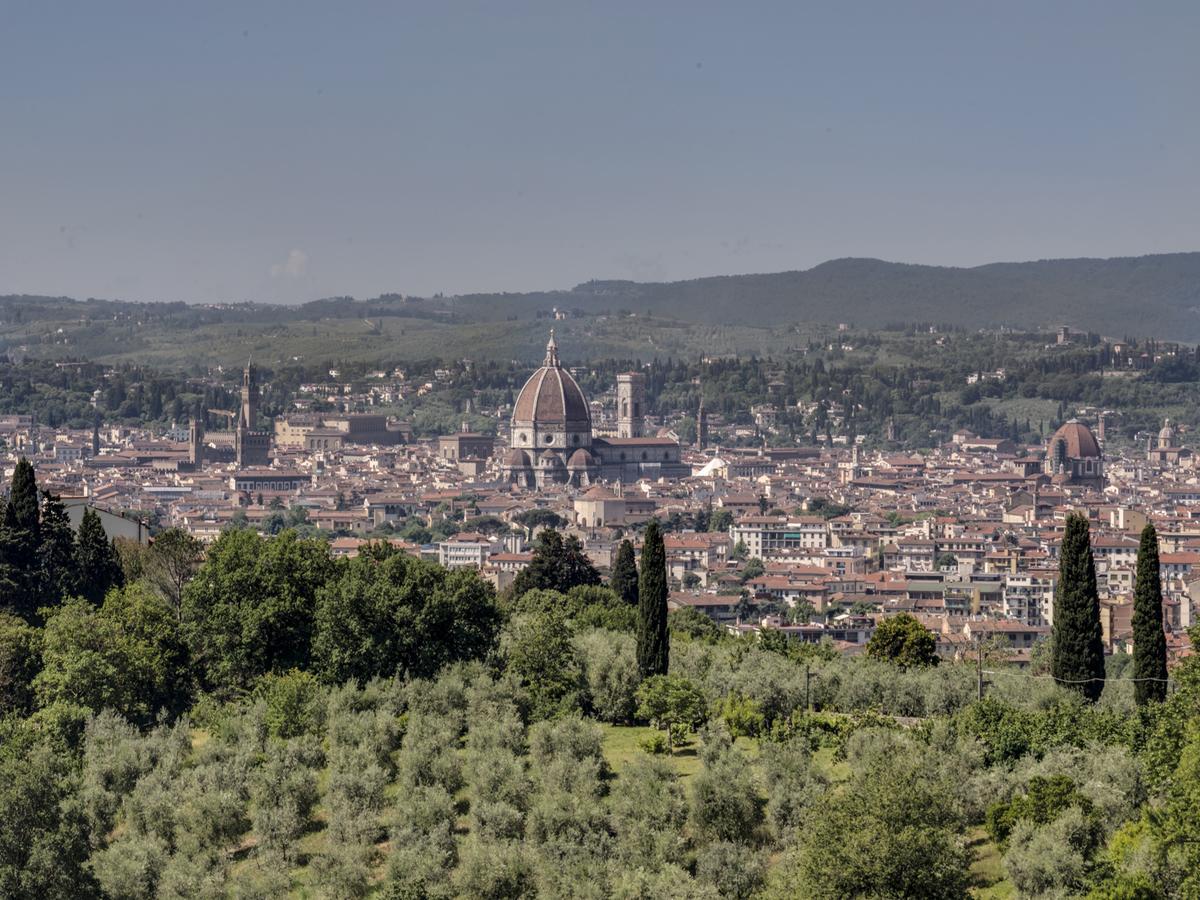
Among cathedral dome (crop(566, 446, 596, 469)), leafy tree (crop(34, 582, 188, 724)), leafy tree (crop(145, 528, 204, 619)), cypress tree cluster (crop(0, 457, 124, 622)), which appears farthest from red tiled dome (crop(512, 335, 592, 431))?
leafy tree (crop(34, 582, 188, 724))

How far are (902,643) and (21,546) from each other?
1432cm

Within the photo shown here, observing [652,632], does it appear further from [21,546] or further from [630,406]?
[630,406]

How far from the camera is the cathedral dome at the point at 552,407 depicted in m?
150

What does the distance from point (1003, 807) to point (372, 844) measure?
21.7ft

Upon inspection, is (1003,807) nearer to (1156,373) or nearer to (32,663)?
(32,663)

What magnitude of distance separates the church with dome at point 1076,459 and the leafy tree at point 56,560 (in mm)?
110703

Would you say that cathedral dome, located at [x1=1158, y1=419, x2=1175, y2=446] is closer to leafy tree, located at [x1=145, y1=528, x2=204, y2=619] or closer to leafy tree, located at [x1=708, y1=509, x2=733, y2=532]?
leafy tree, located at [x1=708, y1=509, x2=733, y2=532]

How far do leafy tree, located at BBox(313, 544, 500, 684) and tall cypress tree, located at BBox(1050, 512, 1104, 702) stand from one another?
7900 mm

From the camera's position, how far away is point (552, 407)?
150250 mm

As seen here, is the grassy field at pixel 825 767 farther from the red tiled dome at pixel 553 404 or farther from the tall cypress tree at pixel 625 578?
the red tiled dome at pixel 553 404

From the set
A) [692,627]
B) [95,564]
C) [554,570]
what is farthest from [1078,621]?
[554,570]

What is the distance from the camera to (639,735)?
90.0 feet

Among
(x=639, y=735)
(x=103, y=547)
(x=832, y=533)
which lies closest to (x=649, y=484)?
(x=832, y=533)

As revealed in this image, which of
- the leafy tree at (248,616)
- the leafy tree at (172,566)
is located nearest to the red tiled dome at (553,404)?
the leafy tree at (172,566)
